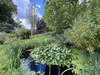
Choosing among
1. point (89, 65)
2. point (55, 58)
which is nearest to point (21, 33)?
point (55, 58)

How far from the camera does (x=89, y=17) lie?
1.96 m

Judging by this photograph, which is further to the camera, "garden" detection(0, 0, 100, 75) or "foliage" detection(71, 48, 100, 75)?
"garden" detection(0, 0, 100, 75)

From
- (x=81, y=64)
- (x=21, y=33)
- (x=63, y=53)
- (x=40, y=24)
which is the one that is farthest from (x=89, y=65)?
(x=40, y=24)

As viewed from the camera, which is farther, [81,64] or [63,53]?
[63,53]

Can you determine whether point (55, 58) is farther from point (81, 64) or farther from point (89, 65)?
point (89, 65)

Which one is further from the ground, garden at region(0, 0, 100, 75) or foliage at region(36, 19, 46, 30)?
foliage at region(36, 19, 46, 30)

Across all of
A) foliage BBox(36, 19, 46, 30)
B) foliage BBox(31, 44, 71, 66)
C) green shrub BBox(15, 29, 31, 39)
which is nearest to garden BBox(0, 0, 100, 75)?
foliage BBox(31, 44, 71, 66)

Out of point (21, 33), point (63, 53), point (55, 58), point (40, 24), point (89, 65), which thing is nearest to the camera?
point (89, 65)

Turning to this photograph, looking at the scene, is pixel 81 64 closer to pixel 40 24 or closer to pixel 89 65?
pixel 89 65

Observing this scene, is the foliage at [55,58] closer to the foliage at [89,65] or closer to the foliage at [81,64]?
the foliage at [81,64]

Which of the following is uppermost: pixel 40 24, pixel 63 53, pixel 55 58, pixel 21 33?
pixel 40 24

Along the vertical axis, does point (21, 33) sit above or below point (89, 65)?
above

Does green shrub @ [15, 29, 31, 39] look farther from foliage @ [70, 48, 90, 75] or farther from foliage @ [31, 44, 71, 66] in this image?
foliage @ [70, 48, 90, 75]

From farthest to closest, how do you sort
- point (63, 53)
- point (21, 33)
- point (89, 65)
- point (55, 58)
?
1. point (21, 33)
2. point (63, 53)
3. point (55, 58)
4. point (89, 65)
